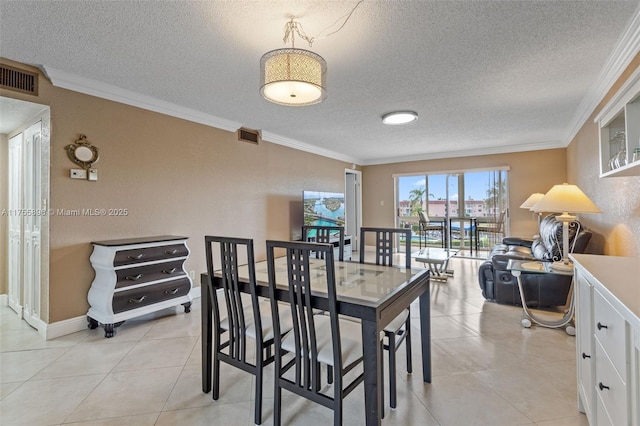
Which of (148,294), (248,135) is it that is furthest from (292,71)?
(248,135)

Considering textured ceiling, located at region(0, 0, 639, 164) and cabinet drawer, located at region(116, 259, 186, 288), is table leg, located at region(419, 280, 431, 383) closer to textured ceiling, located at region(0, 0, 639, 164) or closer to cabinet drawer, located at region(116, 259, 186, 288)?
textured ceiling, located at region(0, 0, 639, 164)

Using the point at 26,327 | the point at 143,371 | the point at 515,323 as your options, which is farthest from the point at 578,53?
the point at 26,327

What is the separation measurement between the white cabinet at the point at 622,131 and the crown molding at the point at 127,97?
3.84 meters

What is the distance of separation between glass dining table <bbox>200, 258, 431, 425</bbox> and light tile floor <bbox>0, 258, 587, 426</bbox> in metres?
0.22

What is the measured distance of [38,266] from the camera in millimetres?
2795

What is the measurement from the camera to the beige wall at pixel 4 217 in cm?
340

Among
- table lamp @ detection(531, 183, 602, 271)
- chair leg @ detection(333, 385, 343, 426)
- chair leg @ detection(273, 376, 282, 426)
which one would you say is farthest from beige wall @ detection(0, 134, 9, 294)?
table lamp @ detection(531, 183, 602, 271)

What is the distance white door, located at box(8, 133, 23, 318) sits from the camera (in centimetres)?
315

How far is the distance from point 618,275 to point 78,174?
3885mm

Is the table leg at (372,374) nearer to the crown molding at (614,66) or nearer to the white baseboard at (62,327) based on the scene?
the crown molding at (614,66)

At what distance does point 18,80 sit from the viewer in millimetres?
2467

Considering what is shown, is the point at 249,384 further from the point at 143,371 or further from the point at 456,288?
the point at 456,288

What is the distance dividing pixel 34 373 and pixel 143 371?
0.76 meters

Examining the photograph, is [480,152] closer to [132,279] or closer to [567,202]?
[567,202]
